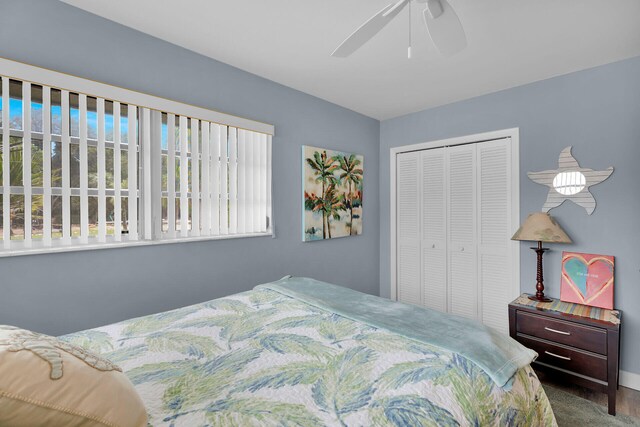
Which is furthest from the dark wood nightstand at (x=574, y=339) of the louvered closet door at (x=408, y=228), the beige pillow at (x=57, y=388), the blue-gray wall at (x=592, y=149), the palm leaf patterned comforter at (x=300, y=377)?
the beige pillow at (x=57, y=388)

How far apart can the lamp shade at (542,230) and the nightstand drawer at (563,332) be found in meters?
0.61

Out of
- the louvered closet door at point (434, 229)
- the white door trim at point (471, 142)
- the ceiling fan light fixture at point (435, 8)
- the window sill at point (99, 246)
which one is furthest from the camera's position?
the louvered closet door at point (434, 229)

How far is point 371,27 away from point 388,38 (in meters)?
0.70

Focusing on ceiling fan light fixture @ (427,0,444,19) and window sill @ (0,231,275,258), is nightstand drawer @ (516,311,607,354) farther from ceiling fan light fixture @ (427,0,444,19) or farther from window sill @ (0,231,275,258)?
window sill @ (0,231,275,258)

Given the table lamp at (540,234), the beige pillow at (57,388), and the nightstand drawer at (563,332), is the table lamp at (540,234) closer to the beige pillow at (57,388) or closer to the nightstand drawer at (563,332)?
the nightstand drawer at (563,332)

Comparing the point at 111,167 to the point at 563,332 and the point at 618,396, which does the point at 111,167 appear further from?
the point at 618,396

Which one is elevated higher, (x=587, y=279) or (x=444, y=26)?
(x=444, y=26)

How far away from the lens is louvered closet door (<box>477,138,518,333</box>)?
121 inches

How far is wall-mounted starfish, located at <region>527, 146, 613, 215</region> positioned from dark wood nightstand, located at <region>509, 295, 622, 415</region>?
0.86 meters

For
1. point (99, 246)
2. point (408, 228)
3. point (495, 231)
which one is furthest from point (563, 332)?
point (99, 246)

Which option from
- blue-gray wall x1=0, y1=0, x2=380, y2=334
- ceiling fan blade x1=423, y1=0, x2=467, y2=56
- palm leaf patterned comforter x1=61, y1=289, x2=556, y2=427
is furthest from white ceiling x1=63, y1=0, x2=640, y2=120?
palm leaf patterned comforter x1=61, y1=289, x2=556, y2=427

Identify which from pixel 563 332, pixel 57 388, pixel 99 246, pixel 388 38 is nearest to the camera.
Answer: pixel 57 388

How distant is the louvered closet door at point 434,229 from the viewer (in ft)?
11.6

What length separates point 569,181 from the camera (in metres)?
2.70
